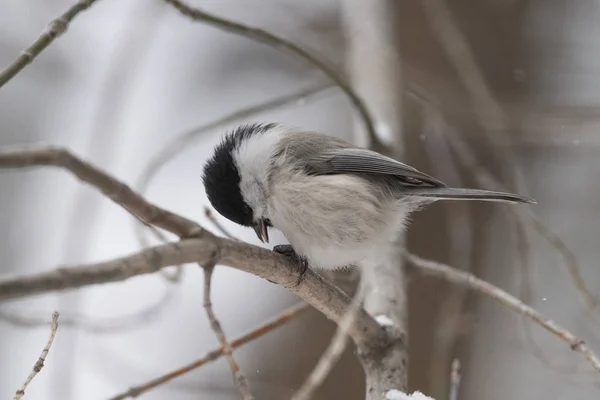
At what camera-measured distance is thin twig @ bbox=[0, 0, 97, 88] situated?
1154 mm

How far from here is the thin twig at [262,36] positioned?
1640mm

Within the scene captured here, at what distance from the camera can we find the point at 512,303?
5.35 feet

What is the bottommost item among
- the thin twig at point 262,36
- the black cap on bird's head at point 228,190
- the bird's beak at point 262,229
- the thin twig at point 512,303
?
the thin twig at point 512,303

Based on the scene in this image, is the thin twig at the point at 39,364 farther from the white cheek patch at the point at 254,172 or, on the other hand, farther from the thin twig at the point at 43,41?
the white cheek patch at the point at 254,172

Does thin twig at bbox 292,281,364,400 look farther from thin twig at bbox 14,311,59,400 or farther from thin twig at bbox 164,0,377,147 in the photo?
thin twig at bbox 164,0,377,147

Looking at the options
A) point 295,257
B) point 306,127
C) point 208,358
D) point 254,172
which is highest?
point 306,127

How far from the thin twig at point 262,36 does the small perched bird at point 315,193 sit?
0.26 metres

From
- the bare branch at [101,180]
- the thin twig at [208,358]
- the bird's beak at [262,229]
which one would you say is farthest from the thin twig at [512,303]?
the bare branch at [101,180]

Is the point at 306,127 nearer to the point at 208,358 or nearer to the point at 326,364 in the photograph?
the point at 208,358

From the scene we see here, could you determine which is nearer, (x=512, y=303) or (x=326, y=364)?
(x=326, y=364)

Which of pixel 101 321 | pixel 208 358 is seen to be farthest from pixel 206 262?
pixel 101 321

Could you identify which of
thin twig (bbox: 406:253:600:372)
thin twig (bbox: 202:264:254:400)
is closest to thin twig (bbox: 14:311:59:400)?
thin twig (bbox: 202:264:254:400)

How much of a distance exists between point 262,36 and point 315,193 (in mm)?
492

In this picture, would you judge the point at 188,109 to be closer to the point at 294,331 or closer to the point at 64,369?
the point at 294,331
